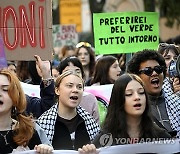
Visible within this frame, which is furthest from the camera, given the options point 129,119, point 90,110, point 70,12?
point 70,12

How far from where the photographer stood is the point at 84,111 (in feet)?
19.6

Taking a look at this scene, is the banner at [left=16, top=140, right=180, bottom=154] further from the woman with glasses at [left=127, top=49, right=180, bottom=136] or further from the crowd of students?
the woman with glasses at [left=127, top=49, right=180, bottom=136]

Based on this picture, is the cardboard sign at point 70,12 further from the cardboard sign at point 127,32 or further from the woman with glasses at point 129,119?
the woman with glasses at point 129,119

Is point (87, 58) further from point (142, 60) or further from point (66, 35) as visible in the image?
point (66, 35)

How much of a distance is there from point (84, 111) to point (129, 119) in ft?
2.32

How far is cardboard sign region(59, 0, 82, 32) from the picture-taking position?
30.2 meters

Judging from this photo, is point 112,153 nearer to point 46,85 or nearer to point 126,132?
point 126,132

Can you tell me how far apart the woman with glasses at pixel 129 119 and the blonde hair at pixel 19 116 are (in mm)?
525

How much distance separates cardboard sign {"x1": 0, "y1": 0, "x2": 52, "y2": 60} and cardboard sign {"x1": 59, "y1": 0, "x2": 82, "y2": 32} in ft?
75.9

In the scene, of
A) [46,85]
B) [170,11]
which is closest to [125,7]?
[170,11]

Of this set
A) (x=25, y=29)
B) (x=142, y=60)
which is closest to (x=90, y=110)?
(x=142, y=60)

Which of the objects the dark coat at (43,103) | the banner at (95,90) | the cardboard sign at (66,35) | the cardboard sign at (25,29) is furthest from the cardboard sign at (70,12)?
the dark coat at (43,103)

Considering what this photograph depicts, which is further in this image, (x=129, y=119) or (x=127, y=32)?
(x=127, y=32)

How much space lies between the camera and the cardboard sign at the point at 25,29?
20.9 ft
